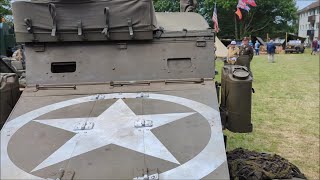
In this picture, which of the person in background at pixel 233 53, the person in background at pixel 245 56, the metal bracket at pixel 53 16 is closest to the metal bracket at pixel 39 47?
the metal bracket at pixel 53 16

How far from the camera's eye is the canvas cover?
16.7 ft

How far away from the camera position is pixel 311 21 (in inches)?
2862

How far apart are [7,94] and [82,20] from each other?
1.22 metres

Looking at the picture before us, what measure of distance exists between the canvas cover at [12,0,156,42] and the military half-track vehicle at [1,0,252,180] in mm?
12

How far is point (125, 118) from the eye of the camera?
420cm

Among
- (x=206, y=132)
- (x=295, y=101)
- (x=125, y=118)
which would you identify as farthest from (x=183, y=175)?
(x=295, y=101)

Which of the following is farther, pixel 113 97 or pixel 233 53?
pixel 233 53

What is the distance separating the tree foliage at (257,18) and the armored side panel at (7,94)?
42.9 meters

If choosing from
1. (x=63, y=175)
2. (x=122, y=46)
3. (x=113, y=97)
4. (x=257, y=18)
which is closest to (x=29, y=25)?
(x=122, y=46)

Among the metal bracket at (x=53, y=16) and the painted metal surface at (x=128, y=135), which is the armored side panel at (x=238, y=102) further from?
the metal bracket at (x=53, y=16)

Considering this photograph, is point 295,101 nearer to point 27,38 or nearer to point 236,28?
point 27,38

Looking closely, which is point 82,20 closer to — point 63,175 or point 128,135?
point 128,135

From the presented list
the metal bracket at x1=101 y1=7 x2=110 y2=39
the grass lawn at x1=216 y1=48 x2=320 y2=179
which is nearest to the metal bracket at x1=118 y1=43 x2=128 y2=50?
the metal bracket at x1=101 y1=7 x2=110 y2=39

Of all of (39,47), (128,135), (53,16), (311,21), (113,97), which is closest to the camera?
(128,135)
